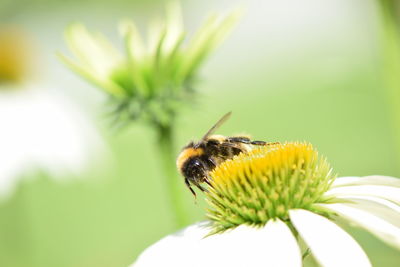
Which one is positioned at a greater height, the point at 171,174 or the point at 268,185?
the point at 171,174

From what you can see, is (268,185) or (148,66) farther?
(148,66)

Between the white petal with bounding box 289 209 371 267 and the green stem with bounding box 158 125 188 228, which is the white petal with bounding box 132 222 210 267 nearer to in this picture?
the white petal with bounding box 289 209 371 267

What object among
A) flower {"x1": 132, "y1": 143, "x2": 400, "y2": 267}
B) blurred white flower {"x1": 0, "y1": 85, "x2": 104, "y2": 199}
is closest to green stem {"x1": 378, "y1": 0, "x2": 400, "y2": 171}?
flower {"x1": 132, "y1": 143, "x2": 400, "y2": 267}

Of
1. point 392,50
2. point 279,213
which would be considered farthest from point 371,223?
point 392,50

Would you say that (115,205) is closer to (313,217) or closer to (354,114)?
(354,114)

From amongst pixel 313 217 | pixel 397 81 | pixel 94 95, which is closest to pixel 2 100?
pixel 397 81

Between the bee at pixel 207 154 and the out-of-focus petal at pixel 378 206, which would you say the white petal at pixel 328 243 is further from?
the bee at pixel 207 154

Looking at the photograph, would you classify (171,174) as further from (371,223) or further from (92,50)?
(371,223)
